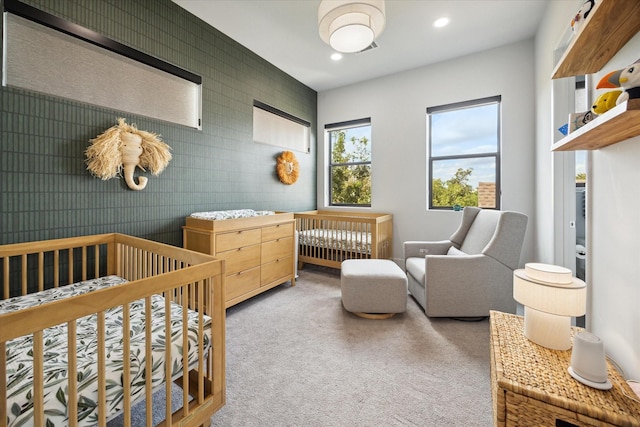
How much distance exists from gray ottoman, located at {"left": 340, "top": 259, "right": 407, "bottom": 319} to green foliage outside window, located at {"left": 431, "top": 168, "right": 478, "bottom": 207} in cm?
176

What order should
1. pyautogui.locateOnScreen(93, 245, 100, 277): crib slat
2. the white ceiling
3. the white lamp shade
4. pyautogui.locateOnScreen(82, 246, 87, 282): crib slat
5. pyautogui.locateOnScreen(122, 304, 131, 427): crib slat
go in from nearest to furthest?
pyautogui.locateOnScreen(122, 304, 131, 427): crib slat < the white lamp shade < pyautogui.locateOnScreen(82, 246, 87, 282): crib slat < pyautogui.locateOnScreen(93, 245, 100, 277): crib slat < the white ceiling

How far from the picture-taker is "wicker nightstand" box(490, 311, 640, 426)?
83cm

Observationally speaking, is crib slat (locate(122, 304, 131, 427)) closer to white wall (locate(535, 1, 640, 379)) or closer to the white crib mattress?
white wall (locate(535, 1, 640, 379))

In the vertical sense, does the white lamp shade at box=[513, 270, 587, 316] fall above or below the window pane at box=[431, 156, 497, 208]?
below

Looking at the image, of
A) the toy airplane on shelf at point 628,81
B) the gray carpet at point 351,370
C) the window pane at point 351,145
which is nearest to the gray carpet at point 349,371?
the gray carpet at point 351,370

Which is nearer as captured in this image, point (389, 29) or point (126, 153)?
point (126, 153)

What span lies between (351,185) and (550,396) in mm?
3696

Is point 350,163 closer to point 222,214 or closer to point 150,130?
point 222,214

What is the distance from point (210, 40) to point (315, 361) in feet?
10.6

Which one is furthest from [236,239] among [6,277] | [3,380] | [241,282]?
[3,380]

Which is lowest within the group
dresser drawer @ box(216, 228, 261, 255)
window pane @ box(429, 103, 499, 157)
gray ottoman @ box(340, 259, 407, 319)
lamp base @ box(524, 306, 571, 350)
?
gray ottoman @ box(340, 259, 407, 319)

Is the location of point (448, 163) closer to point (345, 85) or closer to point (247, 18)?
point (345, 85)

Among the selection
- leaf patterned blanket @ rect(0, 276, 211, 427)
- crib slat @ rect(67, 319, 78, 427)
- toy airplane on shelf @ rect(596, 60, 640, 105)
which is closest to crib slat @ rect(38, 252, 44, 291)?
leaf patterned blanket @ rect(0, 276, 211, 427)

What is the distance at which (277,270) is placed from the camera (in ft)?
9.80
